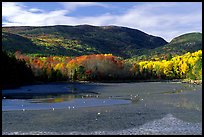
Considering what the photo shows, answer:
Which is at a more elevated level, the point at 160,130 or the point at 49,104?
the point at 49,104

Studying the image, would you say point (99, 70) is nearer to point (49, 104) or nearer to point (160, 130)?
point (49, 104)

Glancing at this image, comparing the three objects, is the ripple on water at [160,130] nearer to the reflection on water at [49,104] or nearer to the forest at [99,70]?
the reflection on water at [49,104]

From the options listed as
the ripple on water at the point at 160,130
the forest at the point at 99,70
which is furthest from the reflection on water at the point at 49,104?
the forest at the point at 99,70

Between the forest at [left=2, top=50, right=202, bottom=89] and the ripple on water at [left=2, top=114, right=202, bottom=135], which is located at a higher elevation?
the forest at [left=2, top=50, right=202, bottom=89]

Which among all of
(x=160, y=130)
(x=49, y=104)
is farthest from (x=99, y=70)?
(x=160, y=130)

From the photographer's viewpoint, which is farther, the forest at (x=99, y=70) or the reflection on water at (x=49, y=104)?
the forest at (x=99, y=70)

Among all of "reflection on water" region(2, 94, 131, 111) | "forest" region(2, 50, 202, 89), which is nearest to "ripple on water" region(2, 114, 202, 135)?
"reflection on water" region(2, 94, 131, 111)

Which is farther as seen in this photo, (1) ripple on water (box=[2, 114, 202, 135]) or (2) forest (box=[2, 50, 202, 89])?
(2) forest (box=[2, 50, 202, 89])

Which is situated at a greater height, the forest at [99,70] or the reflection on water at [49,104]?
the forest at [99,70]

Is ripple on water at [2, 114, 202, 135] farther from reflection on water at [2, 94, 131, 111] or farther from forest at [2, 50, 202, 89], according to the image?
forest at [2, 50, 202, 89]

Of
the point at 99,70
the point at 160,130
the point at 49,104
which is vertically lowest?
the point at 160,130

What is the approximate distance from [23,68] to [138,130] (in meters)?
76.8

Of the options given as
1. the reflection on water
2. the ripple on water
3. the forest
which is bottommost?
the ripple on water

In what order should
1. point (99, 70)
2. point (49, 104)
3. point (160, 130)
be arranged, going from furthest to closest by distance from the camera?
1. point (99, 70)
2. point (49, 104)
3. point (160, 130)
